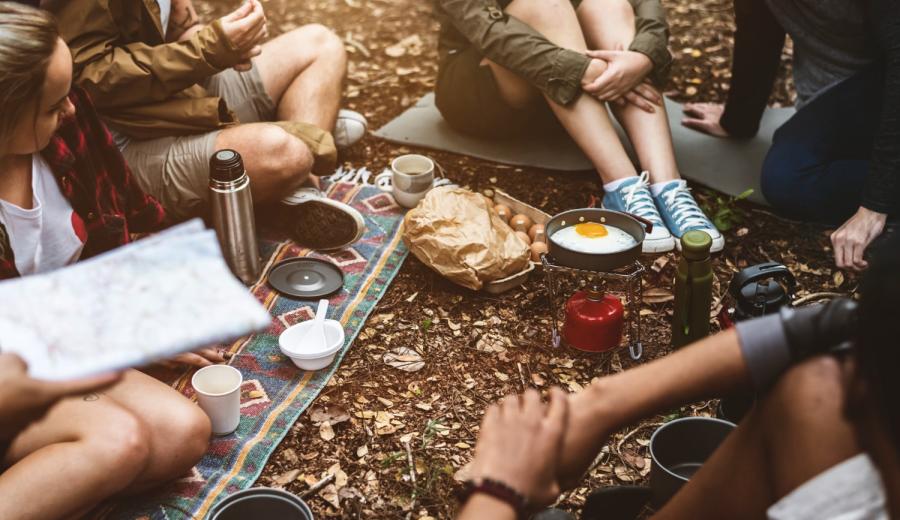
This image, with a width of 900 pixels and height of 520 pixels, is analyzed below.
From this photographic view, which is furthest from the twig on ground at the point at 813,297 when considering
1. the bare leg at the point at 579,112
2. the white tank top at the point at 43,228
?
the white tank top at the point at 43,228

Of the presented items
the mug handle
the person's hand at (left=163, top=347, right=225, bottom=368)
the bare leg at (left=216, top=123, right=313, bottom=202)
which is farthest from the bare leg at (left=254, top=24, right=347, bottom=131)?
the person's hand at (left=163, top=347, right=225, bottom=368)

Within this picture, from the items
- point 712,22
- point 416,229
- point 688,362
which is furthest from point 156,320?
point 712,22

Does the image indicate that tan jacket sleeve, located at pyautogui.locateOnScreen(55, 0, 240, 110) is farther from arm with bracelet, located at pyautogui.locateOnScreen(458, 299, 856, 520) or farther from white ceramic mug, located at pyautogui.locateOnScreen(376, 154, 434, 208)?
arm with bracelet, located at pyautogui.locateOnScreen(458, 299, 856, 520)

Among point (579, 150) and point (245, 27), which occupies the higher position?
point (245, 27)

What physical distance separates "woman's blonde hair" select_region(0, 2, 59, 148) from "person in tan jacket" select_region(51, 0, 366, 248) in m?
0.91

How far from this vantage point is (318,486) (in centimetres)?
266

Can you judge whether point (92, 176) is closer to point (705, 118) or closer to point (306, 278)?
point (306, 278)

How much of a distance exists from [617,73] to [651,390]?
2.36m

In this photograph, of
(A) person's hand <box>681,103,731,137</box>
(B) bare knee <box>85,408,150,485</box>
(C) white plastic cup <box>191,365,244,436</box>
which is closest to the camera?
(B) bare knee <box>85,408,150,485</box>

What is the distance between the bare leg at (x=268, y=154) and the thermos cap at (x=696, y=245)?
1.66m

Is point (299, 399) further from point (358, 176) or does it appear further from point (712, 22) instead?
point (712, 22)

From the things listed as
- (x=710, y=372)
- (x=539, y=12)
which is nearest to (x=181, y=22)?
(x=539, y=12)

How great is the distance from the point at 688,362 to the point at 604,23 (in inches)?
104

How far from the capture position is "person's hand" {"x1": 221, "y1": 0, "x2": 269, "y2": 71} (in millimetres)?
3260
